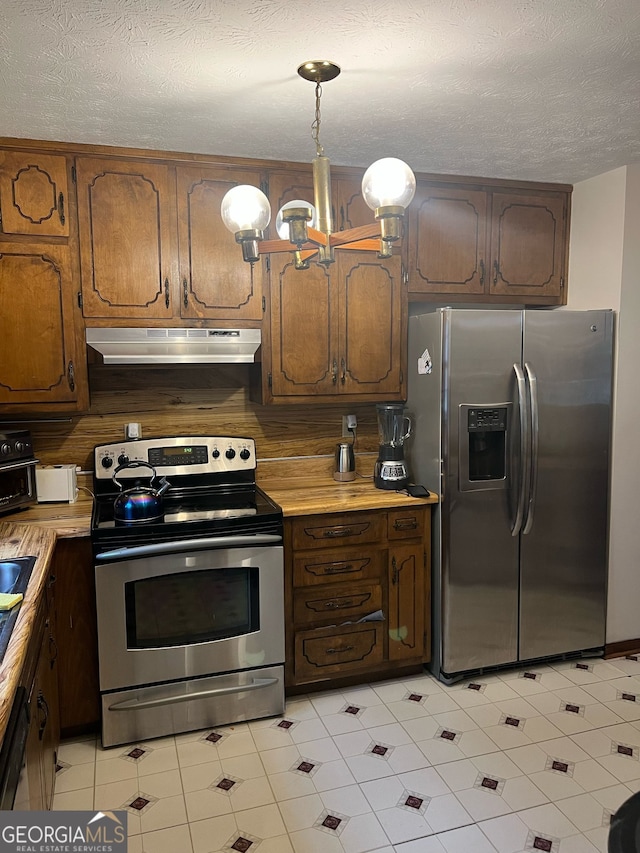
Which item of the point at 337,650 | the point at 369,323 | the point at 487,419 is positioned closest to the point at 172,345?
the point at 369,323

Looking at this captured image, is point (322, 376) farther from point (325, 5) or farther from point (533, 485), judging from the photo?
point (325, 5)

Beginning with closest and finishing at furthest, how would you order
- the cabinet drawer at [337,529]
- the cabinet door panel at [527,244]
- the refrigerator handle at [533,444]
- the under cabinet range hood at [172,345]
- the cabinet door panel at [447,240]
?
the under cabinet range hood at [172,345], the cabinet drawer at [337,529], the refrigerator handle at [533,444], the cabinet door panel at [447,240], the cabinet door panel at [527,244]

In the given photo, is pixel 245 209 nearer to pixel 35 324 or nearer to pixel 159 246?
pixel 159 246

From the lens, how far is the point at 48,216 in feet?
8.80

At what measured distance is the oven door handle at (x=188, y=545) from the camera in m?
2.50

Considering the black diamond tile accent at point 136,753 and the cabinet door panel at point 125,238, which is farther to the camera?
the cabinet door panel at point 125,238

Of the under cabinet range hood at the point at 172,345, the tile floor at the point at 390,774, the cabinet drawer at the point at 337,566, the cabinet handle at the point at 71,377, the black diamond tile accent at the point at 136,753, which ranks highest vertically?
the under cabinet range hood at the point at 172,345

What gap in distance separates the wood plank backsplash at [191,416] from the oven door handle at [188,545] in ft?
2.44

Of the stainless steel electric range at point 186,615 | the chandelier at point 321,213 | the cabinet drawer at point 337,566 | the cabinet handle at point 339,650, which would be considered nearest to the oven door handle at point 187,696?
the stainless steel electric range at point 186,615

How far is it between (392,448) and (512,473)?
1.94 feet

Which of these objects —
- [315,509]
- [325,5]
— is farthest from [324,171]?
[315,509]

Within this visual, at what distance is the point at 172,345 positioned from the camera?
2.78m

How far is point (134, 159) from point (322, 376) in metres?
1.30

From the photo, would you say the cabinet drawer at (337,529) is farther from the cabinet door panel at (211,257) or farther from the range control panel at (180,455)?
the cabinet door panel at (211,257)
